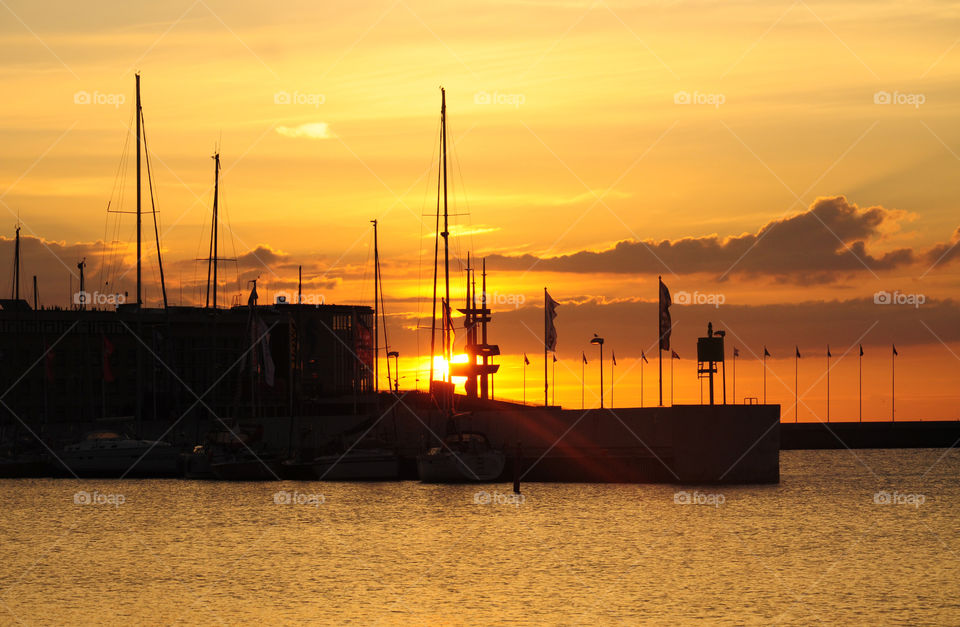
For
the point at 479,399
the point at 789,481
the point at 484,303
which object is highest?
the point at 484,303

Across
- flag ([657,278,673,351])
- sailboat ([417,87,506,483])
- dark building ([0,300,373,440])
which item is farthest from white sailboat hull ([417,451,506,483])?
dark building ([0,300,373,440])

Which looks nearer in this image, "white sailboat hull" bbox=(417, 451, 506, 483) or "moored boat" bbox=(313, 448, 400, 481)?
"white sailboat hull" bbox=(417, 451, 506, 483)

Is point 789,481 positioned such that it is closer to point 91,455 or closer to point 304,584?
point 91,455

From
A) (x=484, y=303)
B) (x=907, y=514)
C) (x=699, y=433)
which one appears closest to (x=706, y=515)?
(x=699, y=433)

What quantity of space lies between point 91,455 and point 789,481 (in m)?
65.7

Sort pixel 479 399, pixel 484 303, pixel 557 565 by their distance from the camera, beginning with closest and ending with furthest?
pixel 557 565 < pixel 484 303 < pixel 479 399

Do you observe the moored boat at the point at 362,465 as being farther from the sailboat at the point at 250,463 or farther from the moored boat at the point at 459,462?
the sailboat at the point at 250,463

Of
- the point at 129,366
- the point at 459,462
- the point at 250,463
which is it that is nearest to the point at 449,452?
the point at 459,462

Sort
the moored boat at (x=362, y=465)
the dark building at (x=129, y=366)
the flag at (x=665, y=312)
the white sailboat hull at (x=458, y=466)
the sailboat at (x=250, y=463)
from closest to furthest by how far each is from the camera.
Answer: the flag at (x=665, y=312) → the white sailboat hull at (x=458, y=466) → the moored boat at (x=362, y=465) → the sailboat at (x=250, y=463) → the dark building at (x=129, y=366)

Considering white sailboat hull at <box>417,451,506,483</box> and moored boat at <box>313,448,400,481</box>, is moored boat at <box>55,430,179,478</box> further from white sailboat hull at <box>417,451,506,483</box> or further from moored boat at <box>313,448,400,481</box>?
white sailboat hull at <box>417,451,506,483</box>

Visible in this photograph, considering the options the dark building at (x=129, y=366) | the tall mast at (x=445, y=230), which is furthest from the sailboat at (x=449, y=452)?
the dark building at (x=129, y=366)

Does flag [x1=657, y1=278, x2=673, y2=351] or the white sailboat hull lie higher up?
flag [x1=657, y1=278, x2=673, y2=351]

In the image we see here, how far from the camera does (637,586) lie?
50.9m

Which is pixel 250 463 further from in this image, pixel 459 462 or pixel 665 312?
pixel 665 312
